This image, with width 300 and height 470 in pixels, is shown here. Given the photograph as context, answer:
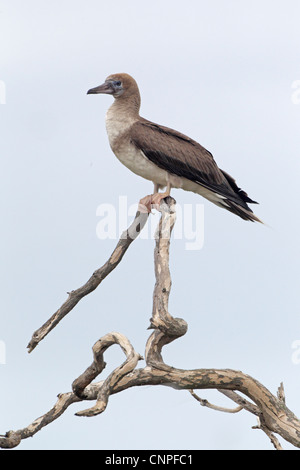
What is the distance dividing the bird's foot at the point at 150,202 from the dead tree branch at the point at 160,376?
45 cm

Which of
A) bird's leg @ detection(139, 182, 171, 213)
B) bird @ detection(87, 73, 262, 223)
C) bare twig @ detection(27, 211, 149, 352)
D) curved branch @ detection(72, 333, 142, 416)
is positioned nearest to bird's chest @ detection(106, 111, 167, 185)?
bird @ detection(87, 73, 262, 223)

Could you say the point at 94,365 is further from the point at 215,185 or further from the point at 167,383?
the point at 215,185

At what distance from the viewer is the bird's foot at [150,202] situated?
39.7ft

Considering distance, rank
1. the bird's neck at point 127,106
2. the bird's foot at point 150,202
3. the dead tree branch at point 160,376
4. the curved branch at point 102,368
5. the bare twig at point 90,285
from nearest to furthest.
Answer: the curved branch at point 102,368
the dead tree branch at point 160,376
the bare twig at point 90,285
the bird's foot at point 150,202
the bird's neck at point 127,106

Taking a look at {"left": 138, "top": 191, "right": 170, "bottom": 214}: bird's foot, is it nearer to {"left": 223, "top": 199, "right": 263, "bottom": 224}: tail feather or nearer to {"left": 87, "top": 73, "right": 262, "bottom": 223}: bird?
{"left": 87, "top": 73, "right": 262, "bottom": 223}: bird

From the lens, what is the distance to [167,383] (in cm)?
1030

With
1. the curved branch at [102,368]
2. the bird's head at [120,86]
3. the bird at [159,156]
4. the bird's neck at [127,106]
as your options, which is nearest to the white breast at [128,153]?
the bird at [159,156]

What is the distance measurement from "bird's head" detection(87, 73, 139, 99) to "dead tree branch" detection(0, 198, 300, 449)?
2.24 m

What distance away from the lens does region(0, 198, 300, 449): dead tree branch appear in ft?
33.2

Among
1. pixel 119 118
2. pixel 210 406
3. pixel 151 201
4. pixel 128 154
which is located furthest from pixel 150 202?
pixel 210 406

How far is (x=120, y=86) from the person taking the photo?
509 inches

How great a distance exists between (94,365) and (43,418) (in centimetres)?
123

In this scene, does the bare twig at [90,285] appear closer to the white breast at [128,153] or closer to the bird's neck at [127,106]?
the white breast at [128,153]

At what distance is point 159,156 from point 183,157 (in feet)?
1.35
